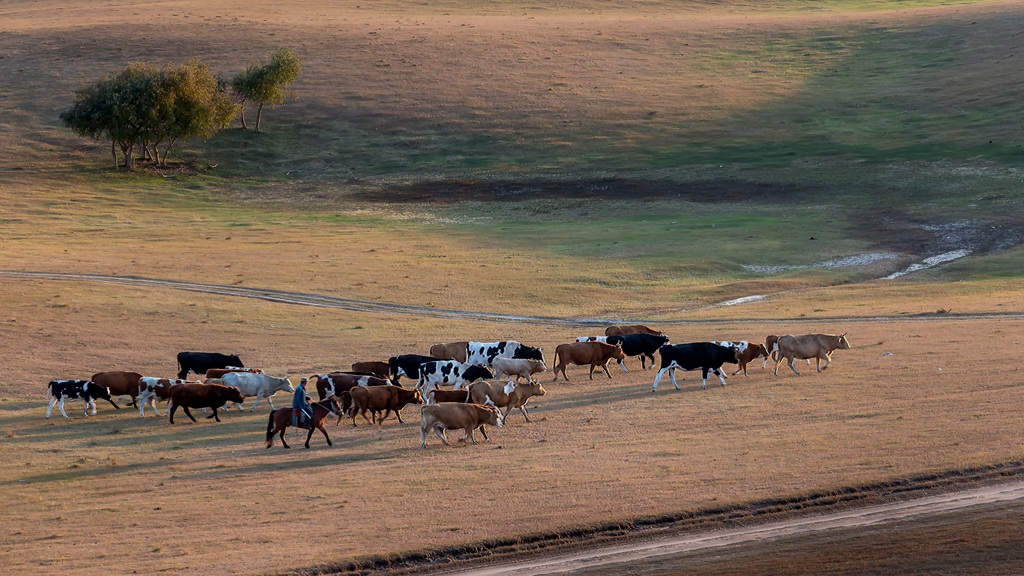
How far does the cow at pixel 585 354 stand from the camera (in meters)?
30.7

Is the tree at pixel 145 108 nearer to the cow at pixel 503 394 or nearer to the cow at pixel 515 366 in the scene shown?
the cow at pixel 515 366

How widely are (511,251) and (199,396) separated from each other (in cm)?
2803

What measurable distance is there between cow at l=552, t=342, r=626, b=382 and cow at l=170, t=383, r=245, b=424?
8.48m

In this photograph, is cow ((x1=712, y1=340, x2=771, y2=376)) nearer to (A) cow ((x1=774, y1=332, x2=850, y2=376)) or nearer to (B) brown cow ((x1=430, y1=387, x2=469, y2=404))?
(A) cow ((x1=774, y1=332, x2=850, y2=376))

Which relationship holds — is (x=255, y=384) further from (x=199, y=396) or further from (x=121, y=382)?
(x=121, y=382)

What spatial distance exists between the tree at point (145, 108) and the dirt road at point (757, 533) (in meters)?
58.7

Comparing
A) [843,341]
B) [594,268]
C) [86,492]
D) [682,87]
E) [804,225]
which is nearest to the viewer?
[86,492]

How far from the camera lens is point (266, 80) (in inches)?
3191

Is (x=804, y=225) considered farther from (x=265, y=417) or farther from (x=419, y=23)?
(x=419, y=23)

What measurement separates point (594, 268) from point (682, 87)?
1733 inches

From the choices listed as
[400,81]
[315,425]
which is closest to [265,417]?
[315,425]

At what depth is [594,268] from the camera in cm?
4891

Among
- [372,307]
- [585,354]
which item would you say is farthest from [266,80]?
[585,354]

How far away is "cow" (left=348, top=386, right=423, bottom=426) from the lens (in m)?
26.1
